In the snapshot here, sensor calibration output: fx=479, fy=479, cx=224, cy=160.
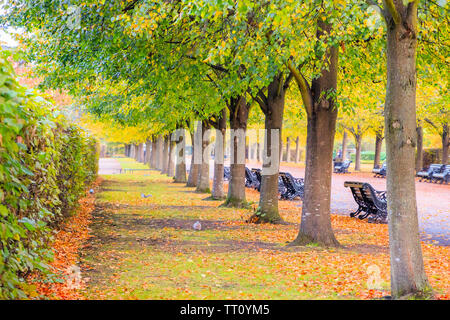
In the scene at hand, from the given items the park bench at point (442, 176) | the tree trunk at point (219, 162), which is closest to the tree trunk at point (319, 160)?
the tree trunk at point (219, 162)

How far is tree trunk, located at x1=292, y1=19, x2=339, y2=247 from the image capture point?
355 inches

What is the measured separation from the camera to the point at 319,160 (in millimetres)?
9000

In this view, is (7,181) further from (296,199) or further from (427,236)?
(296,199)

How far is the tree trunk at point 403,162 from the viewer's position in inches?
215

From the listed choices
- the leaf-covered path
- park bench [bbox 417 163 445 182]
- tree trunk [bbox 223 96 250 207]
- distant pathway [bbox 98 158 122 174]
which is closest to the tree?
the leaf-covered path

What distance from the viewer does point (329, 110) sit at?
9062mm

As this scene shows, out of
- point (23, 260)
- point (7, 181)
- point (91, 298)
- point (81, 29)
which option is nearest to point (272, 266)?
point (91, 298)

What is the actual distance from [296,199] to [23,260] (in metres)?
16.0

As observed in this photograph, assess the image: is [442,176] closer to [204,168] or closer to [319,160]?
[204,168]

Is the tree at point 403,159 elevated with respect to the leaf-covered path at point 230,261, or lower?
elevated

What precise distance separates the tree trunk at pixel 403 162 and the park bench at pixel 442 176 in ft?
80.4

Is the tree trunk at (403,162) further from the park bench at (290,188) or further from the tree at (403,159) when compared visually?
the park bench at (290,188)

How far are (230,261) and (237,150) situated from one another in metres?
7.93

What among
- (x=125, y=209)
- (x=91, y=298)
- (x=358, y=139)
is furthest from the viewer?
(x=358, y=139)
